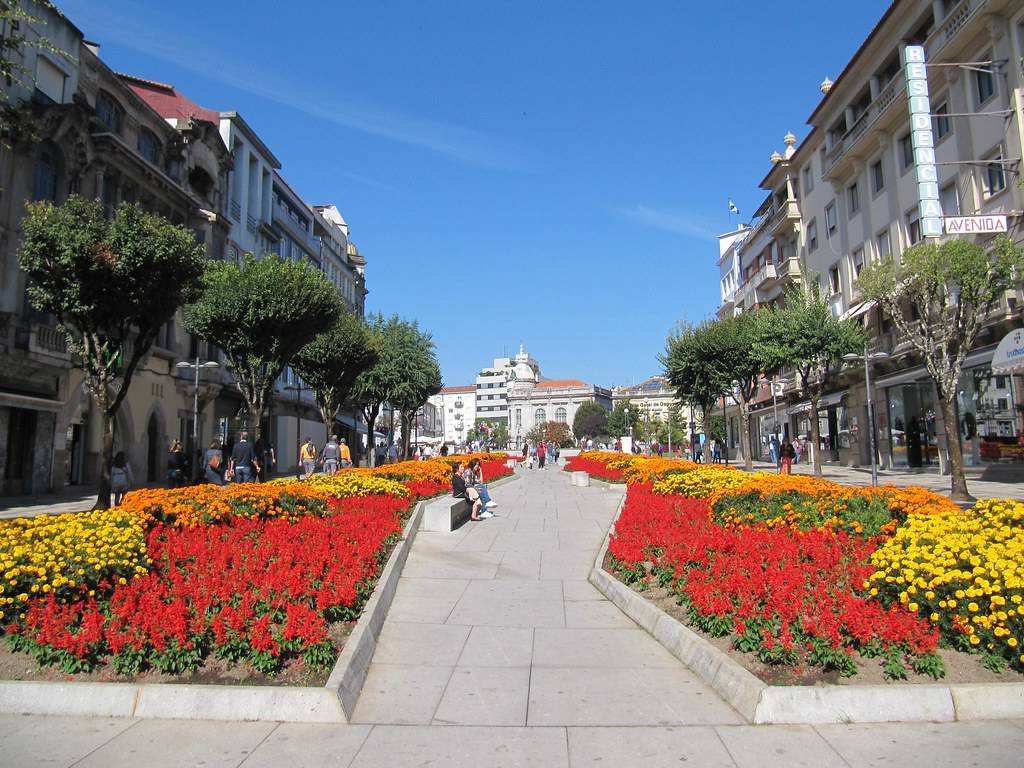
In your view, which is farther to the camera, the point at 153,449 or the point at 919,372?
the point at 153,449

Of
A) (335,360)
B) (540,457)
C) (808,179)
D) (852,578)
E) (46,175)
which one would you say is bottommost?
(852,578)

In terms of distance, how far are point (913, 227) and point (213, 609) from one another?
2911 centimetres

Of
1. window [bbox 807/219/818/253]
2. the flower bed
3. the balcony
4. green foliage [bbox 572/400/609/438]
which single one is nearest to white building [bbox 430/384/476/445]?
green foliage [bbox 572/400/609/438]

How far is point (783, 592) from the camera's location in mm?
5898

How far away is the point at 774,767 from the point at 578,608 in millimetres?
4051

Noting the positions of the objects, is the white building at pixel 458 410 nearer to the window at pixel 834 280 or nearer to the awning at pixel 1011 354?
the window at pixel 834 280

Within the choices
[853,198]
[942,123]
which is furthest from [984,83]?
[853,198]

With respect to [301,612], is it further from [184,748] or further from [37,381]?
[37,381]

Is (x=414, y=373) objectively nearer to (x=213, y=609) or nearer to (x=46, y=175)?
(x=46, y=175)

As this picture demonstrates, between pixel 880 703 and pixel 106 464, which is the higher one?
pixel 106 464

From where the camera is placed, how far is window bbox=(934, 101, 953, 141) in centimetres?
2458

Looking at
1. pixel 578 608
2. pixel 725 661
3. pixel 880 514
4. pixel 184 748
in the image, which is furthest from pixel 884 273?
pixel 184 748

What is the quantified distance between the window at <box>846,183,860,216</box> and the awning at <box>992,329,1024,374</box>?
1448 centimetres

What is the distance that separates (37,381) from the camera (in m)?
23.2
